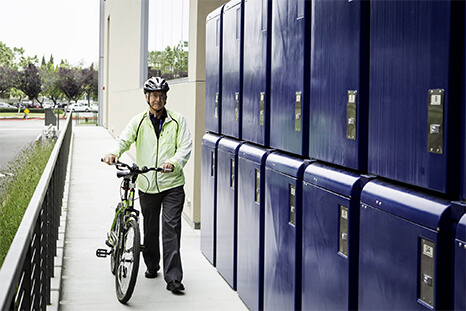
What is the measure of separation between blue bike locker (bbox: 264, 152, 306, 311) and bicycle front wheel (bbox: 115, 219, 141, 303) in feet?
4.05

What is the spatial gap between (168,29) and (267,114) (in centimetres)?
904

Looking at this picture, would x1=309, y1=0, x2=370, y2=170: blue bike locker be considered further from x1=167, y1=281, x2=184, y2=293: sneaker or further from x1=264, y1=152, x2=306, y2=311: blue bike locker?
x1=167, y1=281, x2=184, y2=293: sneaker

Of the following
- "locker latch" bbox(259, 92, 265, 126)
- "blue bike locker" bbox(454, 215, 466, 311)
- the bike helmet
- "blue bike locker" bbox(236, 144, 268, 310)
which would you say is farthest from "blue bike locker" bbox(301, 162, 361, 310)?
the bike helmet

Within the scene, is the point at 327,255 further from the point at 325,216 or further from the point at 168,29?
the point at 168,29

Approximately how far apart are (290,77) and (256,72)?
101 cm

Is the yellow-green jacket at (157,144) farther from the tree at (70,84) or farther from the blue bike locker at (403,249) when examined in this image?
the tree at (70,84)

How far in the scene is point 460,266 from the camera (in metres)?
2.71

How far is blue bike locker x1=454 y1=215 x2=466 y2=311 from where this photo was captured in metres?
2.68

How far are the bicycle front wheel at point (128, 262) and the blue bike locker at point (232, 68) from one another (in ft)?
4.10

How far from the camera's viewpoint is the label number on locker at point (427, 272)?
288cm

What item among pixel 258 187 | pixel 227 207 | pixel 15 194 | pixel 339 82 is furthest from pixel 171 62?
pixel 339 82

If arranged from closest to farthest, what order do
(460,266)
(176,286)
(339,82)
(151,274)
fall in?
1. (460,266)
2. (339,82)
3. (176,286)
4. (151,274)

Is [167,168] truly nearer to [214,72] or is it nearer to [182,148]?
[182,148]

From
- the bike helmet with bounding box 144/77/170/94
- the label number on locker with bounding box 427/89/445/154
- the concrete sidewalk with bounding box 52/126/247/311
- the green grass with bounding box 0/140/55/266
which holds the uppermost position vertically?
the bike helmet with bounding box 144/77/170/94
